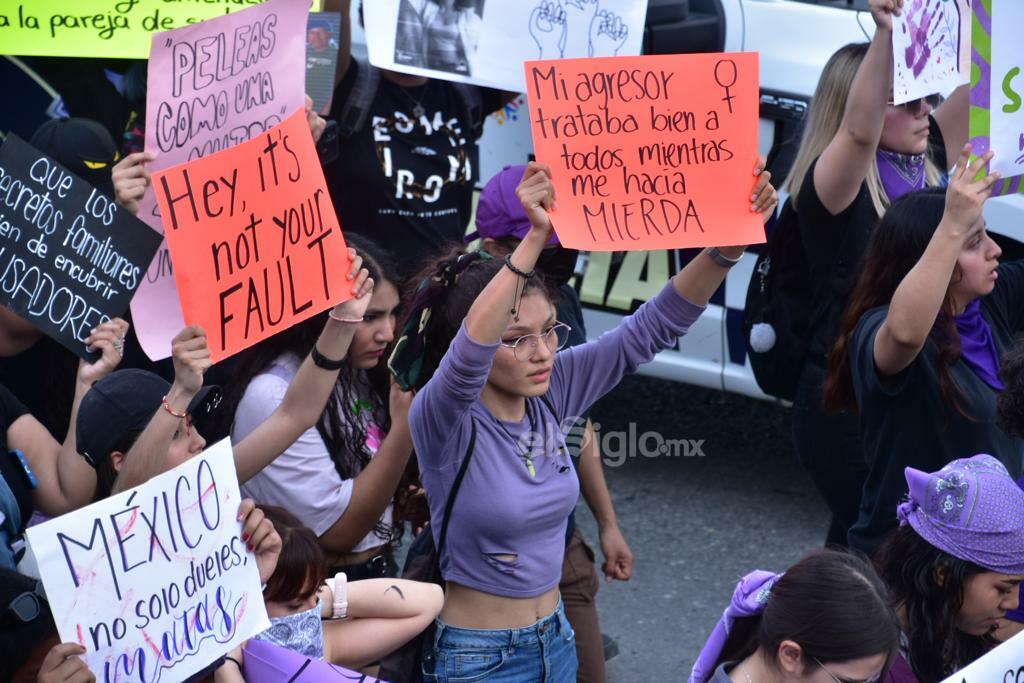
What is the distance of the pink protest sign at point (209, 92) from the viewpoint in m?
3.46

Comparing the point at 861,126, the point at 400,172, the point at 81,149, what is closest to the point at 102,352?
the point at 81,149

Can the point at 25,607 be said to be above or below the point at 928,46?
below

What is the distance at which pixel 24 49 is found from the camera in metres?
3.76

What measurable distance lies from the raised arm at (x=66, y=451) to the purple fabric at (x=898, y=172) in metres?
2.12

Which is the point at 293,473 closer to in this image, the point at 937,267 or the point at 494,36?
the point at 937,267

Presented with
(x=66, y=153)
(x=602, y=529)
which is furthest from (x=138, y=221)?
(x=602, y=529)

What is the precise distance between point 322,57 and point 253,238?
144 cm

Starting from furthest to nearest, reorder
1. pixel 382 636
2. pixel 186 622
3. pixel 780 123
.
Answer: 1. pixel 780 123
2. pixel 382 636
3. pixel 186 622

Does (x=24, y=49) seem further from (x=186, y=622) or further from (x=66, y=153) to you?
(x=186, y=622)

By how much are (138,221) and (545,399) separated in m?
0.98

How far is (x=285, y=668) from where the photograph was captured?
2586 mm

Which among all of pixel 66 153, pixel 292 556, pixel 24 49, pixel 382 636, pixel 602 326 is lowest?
pixel 602 326

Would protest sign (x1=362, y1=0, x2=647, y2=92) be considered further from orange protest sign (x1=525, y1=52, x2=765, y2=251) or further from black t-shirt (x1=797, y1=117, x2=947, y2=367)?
orange protest sign (x1=525, y1=52, x2=765, y2=251)

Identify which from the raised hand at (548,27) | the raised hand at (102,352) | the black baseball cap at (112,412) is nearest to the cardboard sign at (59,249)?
the raised hand at (102,352)
